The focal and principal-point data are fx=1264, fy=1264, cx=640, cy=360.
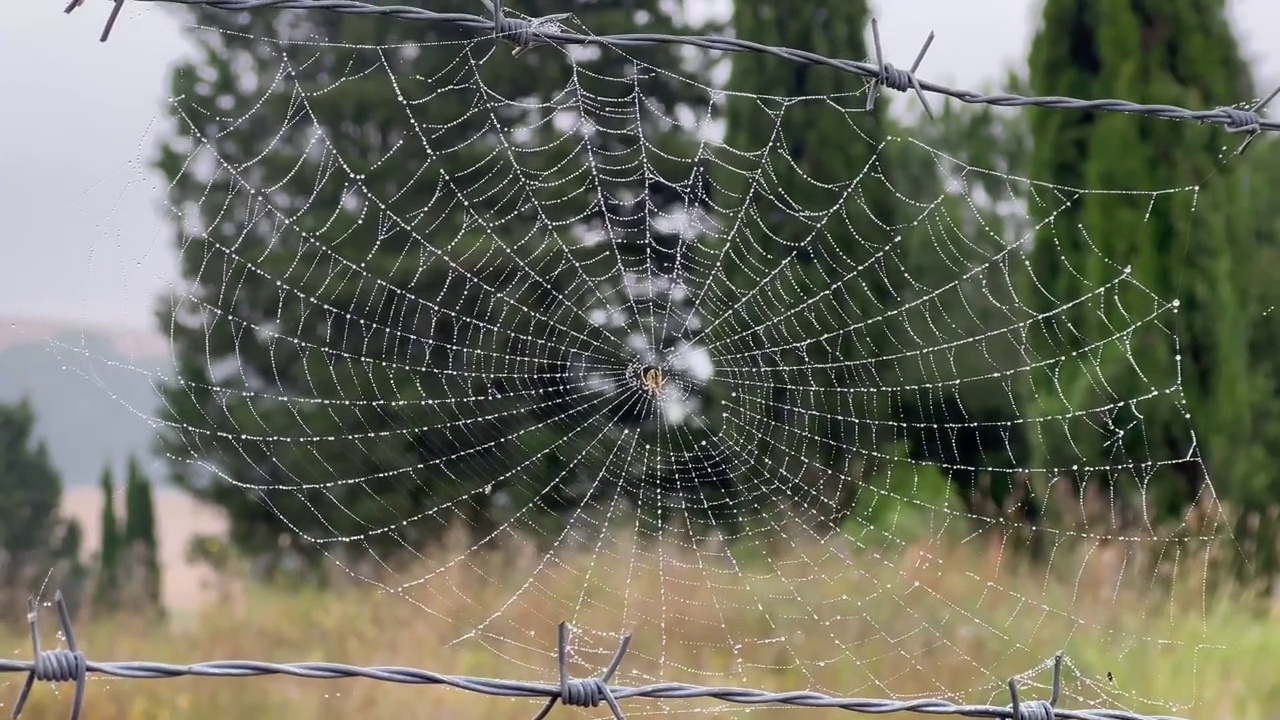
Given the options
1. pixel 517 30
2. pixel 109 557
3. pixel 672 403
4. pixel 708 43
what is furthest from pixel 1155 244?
pixel 109 557

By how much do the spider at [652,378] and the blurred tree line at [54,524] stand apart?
159 inches

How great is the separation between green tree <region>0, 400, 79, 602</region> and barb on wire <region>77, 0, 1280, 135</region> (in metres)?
7.20

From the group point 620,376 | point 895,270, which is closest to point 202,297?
point 620,376

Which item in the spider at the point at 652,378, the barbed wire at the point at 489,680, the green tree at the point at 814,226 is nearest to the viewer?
the barbed wire at the point at 489,680

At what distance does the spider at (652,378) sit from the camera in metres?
4.38

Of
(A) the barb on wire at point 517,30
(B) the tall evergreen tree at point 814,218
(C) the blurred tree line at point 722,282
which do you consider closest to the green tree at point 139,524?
(C) the blurred tree line at point 722,282

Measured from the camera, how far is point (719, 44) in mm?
1796

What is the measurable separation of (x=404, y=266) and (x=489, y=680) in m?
6.31

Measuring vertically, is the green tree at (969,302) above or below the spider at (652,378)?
above

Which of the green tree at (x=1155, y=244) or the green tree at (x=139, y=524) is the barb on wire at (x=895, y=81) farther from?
the green tree at (x=139, y=524)

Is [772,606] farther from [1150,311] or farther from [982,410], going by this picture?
[982,410]

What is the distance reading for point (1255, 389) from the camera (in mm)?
9586

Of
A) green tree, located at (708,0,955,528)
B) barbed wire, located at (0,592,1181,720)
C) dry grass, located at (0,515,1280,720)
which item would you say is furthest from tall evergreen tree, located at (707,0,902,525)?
barbed wire, located at (0,592,1181,720)

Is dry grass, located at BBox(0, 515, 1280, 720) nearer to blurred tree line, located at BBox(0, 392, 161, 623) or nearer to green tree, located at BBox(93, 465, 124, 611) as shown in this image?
green tree, located at BBox(93, 465, 124, 611)
